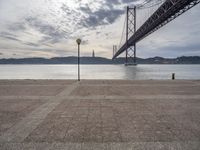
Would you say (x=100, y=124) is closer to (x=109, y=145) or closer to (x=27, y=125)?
(x=109, y=145)

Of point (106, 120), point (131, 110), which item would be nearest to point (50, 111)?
point (106, 120)

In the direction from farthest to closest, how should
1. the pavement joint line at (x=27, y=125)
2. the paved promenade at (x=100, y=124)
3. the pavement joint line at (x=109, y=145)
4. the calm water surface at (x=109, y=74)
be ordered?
the calm water surface at (x=109, y=74), the pavement joint line at (x=27, y=125), the paved promenade at (x=100, y=124), the pavement joint line at (x=109, y=145)

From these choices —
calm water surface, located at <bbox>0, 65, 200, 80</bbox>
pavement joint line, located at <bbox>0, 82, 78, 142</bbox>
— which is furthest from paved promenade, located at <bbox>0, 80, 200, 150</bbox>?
calm water surface, located at <bbox>0, 65, 200, 80</bbox>

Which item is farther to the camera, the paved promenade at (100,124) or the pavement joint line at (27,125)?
the pavement joint line at (27,125)

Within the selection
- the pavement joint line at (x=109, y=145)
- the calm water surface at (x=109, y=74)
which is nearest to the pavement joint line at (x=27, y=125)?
the pavement joint line at (x=109, y=145)

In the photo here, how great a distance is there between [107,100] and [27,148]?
15.8 feet

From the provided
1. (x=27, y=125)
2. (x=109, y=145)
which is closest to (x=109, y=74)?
(x=27, y=125)

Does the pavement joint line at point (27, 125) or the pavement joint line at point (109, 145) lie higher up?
the pavement joint line at point (27, 125)

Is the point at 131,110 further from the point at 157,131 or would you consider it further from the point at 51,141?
the point at 51,141

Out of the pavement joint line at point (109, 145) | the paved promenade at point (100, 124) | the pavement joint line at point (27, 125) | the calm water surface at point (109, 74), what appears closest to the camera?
the pavement joint line at point (109, 145)

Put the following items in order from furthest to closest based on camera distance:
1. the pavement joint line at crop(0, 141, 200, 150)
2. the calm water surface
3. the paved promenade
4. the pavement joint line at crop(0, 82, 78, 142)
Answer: the calm water surface < the pavement joint line at crop(0, 82, 78, 142) < the paved promenade < the pavement joint line at crop(0, 141, 200, 150)

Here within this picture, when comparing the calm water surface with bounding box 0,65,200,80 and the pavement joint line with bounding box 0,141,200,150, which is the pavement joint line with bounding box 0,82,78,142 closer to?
the pavement joint line with bounding box 0,141,200,150

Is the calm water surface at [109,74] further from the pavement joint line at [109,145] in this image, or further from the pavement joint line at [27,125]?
the pavement joint line at [109,145]

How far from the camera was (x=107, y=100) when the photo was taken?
8.50 m
